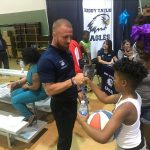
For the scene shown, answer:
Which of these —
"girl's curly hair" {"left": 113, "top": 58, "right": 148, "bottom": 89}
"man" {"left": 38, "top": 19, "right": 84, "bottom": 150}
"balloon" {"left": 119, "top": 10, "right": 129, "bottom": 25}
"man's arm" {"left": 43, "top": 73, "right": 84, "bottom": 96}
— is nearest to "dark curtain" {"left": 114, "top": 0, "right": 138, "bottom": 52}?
"balloon" {"left": 119, "top": 10, "right": 129, "bottom": 25}

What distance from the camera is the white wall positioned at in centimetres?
414

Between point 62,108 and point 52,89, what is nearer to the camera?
point 52,89

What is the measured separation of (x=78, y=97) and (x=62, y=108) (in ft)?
0.82

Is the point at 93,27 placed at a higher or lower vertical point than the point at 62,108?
higher

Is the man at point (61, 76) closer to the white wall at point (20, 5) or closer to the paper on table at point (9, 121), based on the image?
the paper on table at point (9, 121)

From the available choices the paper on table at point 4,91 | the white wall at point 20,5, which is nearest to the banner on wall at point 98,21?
the white wall at point 20,5

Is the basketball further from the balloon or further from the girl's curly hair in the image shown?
the balloon

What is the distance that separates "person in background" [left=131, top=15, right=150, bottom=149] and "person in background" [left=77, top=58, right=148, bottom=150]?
0.40 metres

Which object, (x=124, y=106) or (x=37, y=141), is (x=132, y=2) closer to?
(x=37, y=141)

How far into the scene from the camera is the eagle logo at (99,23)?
5109 millimetres

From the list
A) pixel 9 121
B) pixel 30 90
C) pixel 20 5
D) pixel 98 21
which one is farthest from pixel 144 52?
pixel 98 21

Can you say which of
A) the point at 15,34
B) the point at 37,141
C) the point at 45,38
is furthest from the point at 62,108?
the point at 15,34

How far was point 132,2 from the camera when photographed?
525 cm

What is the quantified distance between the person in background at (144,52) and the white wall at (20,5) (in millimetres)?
2838
